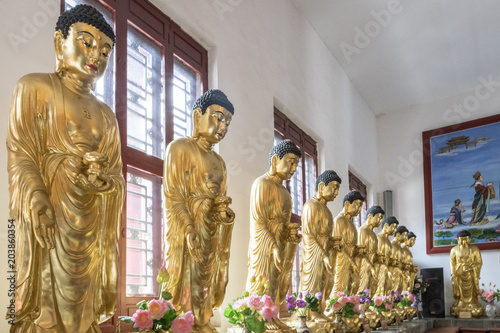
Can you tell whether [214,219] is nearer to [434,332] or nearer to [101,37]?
[101,37]

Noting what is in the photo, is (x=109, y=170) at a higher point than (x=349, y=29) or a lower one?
lower

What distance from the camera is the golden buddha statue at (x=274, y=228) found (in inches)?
231

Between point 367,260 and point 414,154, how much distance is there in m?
8.07

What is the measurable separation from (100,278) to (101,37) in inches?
56.0

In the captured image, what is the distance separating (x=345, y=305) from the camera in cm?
716

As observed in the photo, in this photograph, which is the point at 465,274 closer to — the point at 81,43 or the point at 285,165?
the point at 285,165

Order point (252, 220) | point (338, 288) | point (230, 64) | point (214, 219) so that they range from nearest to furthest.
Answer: point (214, 219)
point (252, 220)
point (230, 64)
point (338, 288)

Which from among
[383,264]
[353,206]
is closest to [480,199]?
[383,264]

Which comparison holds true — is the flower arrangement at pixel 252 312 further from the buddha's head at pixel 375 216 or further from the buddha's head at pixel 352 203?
the buddha's head at pixel 375 216

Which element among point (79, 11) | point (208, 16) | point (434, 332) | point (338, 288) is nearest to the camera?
point (79, 11)

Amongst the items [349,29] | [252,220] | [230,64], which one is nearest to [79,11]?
[252,220]

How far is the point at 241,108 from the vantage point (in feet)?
24.1

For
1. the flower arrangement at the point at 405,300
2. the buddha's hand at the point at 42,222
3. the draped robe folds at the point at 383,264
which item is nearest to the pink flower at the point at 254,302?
the buddha's hand at the point at 42,222

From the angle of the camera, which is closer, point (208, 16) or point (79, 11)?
point (79, 11)
